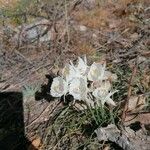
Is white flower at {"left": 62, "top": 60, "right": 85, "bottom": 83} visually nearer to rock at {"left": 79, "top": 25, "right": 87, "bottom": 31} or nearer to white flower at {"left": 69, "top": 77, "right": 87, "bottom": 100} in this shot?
white flower at {"left": 69, "top": 77, "right": 87, "bottom": 100}

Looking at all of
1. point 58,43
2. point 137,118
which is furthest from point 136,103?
point 58,43

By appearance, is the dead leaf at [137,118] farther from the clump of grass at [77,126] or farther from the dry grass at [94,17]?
the dry grass at [94,17]

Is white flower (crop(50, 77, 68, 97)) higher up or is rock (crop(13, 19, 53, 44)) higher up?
rock (crop(13, 19, 53, 44))

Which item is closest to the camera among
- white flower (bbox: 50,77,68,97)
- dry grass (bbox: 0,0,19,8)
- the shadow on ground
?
white flower (bbox: 50,77,68,97)

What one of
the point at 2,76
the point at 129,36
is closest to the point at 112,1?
the point at 129,36

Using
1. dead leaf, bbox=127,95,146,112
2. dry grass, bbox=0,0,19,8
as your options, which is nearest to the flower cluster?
dead leaf, bbox=127,95,146,112

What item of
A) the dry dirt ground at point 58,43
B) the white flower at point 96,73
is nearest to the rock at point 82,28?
the dry dirt ground at point 58,43
